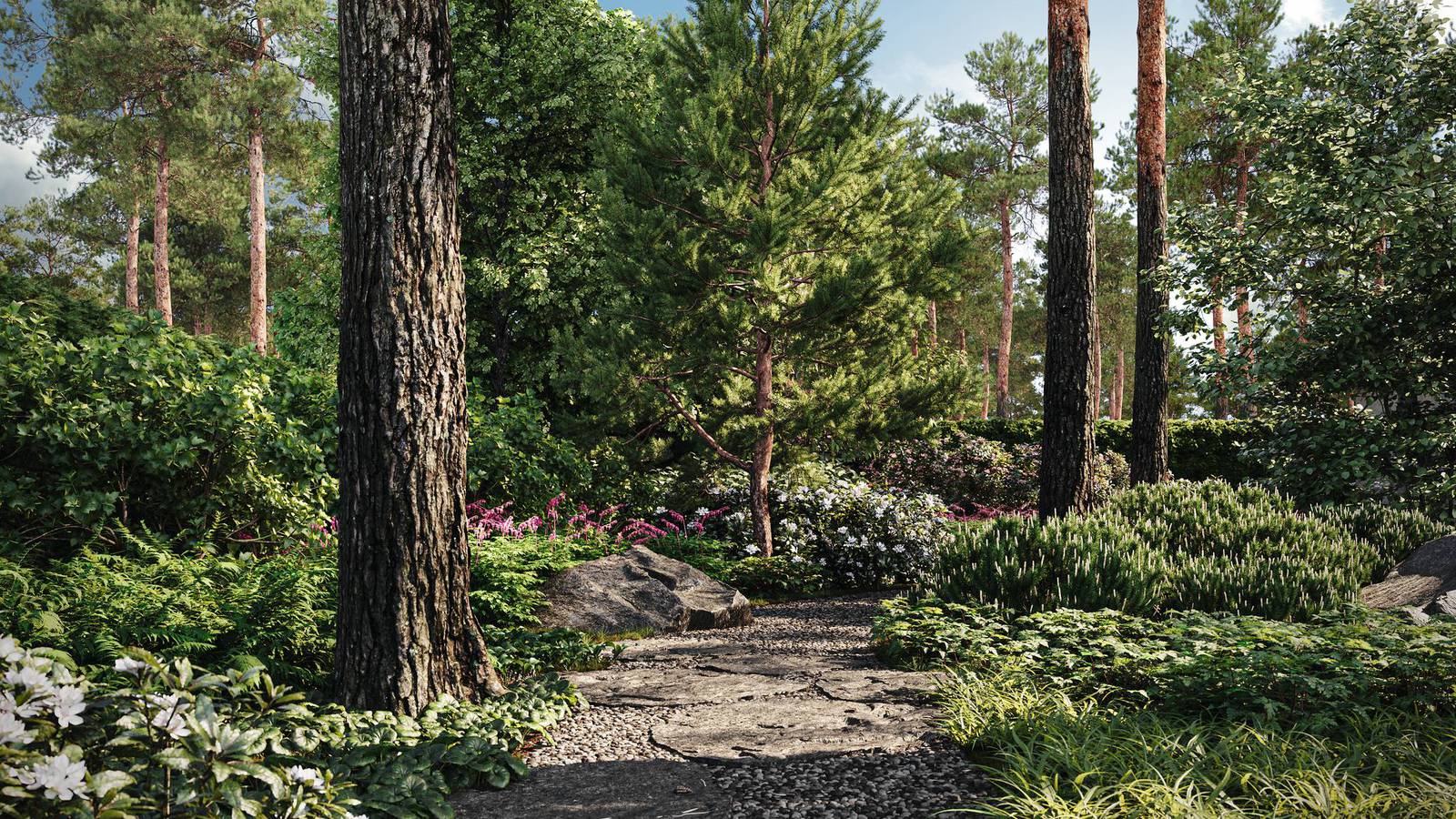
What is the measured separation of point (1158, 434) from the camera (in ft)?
33.4

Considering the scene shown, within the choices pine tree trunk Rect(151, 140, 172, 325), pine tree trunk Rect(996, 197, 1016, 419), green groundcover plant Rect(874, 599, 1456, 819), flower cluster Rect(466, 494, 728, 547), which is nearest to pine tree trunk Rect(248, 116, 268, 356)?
pine tree trunk Rect(151, 140, 172, 325)

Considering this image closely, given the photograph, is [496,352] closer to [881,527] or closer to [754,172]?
[754,172]

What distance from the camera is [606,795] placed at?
10.6 ft

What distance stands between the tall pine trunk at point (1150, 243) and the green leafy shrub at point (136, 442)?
8553 millimetres

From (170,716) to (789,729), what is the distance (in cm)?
245

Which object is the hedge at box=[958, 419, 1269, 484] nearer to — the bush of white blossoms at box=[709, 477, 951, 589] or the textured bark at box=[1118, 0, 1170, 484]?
the textured bark at box=[1118, 0, 1170, 484]

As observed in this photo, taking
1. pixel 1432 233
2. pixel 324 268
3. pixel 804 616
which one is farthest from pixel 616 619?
pixel 324 268

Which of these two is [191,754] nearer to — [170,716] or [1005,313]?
[170,716]

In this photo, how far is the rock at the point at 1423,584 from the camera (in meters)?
5.83

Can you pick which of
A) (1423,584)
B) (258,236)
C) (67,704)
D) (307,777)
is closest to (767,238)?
(1423,584)

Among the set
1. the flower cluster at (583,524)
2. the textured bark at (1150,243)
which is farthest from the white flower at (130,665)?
the textured bark at (1150,243)

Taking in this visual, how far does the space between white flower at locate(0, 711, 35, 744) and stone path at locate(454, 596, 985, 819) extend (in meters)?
1.46

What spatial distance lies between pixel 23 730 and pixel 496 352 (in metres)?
11.4

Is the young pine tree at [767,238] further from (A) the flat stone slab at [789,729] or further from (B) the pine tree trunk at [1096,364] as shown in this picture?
(A) the flat stone slab at [789,729]
